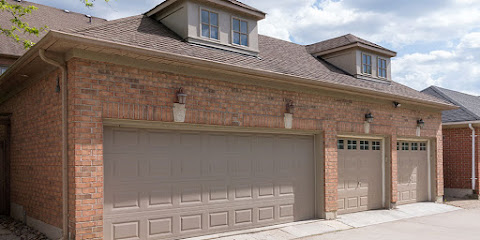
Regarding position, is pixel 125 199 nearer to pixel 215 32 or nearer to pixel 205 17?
pixel 215 32

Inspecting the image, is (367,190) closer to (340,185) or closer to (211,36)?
(340,185)

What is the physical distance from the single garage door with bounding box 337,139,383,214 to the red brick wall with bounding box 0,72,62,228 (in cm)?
731

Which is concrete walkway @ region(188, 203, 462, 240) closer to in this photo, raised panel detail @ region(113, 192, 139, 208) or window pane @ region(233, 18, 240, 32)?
raised panel detail @ region(113, 192, 139, 208)

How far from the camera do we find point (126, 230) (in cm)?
744

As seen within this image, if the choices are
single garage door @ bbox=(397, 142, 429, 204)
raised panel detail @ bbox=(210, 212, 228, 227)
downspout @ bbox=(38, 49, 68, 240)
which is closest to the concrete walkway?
raised panel detail @ bbox=(210, 212, 228, 227)

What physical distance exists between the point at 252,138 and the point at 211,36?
2.71m

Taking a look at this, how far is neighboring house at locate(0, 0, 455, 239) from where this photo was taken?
699 centimetres

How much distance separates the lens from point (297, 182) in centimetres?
1047

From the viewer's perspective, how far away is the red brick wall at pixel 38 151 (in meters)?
7.57

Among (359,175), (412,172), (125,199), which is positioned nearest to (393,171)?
(359,175)

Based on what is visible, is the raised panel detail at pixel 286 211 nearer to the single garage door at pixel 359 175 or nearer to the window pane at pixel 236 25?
the single garage door at pixel 359 175

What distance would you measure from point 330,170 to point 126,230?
5.61 metres

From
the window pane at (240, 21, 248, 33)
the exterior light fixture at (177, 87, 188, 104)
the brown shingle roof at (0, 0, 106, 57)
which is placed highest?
the brown shingle roof at (0, 0, 106, 57)

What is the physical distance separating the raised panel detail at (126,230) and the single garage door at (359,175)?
6.08 metres
